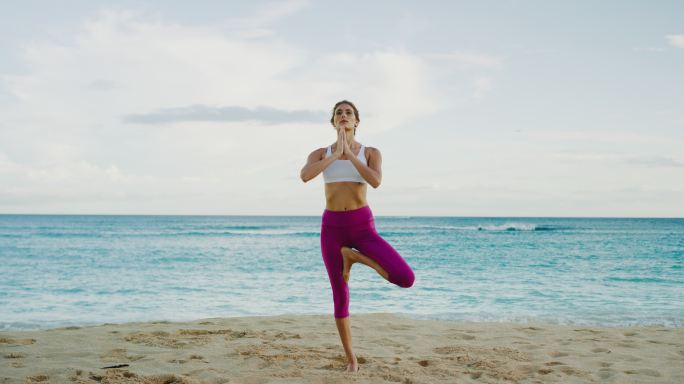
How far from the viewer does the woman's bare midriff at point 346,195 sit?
14.1 ft

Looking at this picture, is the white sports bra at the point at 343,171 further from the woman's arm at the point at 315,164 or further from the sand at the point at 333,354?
the sand at the point at 333,354

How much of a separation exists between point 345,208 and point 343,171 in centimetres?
29

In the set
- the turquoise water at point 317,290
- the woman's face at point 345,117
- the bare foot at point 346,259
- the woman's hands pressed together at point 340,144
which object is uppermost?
the woman's face at point 345,117

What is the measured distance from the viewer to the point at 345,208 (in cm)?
432

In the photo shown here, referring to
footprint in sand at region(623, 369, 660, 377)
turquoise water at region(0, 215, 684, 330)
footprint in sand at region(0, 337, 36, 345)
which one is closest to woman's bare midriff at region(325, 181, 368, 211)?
footprint in sand at region(623, 369, 660, 377)

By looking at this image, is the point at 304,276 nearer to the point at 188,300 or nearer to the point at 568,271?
the point at 188,300

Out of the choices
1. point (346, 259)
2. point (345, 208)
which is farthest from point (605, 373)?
point (345, 208)

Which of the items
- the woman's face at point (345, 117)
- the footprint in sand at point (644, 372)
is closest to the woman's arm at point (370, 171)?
the woman's face at point (345, 117)

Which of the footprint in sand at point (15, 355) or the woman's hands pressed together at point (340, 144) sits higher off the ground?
the woman's hands pressed together at point (340, 144)

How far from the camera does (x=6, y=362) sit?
4.71 metres

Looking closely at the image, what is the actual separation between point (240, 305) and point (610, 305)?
264 inches

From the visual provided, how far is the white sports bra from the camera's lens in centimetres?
426

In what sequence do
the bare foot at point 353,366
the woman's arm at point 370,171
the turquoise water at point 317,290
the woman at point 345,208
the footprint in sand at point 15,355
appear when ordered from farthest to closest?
the turquoise water at point 317,290, the footprint in sand at point 15,355, the bare foot at point 353,366, the woman at point 345,208, the woman's arm at point 370,171

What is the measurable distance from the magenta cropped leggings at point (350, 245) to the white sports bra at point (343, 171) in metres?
0.26
